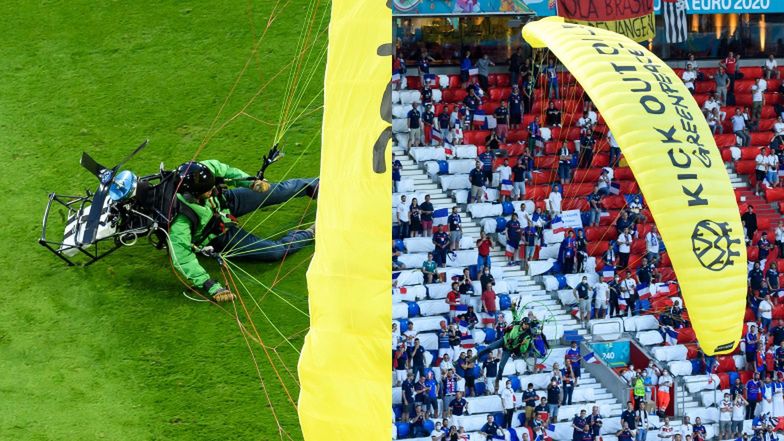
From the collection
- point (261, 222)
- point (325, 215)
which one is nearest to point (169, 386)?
point (261, 222)

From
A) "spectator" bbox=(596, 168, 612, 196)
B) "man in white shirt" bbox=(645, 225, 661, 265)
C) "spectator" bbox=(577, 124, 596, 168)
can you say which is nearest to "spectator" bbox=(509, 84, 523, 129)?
"spectator" bbox=(577, 124, 596, 168)

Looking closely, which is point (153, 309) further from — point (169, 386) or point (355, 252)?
point (355, 252)

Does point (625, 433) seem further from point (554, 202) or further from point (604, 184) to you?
point (604, 184)

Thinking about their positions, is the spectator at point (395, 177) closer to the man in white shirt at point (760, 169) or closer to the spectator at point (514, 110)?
the spectator at point (514, 110)

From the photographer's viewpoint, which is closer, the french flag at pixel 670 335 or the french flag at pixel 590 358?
the french flag at pixel 590 358

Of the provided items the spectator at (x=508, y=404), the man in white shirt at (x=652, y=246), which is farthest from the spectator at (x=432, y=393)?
the man in white shirt at (x=652, y=246)

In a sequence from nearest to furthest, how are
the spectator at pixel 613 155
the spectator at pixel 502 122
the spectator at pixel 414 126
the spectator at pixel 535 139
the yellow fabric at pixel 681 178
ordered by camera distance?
the yellow fabric at pixel 681 178, the spectator at pixel 414 126, the spectator at pixel 535 139, the spectator at pixel 502 122, the spectator at pixel 613 155

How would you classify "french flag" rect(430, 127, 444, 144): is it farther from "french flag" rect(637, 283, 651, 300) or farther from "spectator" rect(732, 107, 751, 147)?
"spectator" rect(732, 107, 751, 147)

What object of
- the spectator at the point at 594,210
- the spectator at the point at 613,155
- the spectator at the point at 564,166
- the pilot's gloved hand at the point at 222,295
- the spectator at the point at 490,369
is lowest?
the spectator at the point at 490,369
